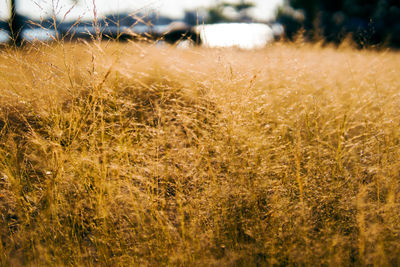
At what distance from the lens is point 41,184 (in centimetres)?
123

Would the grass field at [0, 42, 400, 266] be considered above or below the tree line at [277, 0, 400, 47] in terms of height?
below

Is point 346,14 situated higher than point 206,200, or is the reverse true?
point 346,14

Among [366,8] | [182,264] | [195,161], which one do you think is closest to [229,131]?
[195,161]

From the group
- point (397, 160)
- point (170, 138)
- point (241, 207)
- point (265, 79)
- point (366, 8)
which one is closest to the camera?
point (241, 207)

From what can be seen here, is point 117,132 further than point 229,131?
Yes

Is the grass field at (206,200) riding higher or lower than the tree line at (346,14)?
lower

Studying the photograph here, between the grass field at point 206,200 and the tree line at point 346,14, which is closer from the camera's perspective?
the grass field at point 206,200

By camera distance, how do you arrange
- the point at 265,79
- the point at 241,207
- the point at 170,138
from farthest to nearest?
the point at 265,79 < the point at 170,138 < the point at 241,207

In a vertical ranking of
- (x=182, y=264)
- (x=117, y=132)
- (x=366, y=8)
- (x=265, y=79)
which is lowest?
(x=182, y=264)

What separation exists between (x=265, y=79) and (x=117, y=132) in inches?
58.6

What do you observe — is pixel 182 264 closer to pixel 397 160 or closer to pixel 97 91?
pixel 97 91

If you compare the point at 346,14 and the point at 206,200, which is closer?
the point at 206,200

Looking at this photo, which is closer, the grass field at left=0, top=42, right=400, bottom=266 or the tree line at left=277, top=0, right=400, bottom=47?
the grass field at left=0, top=42, right=400, bottom=266

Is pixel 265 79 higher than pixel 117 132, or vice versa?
pixel 265 79
